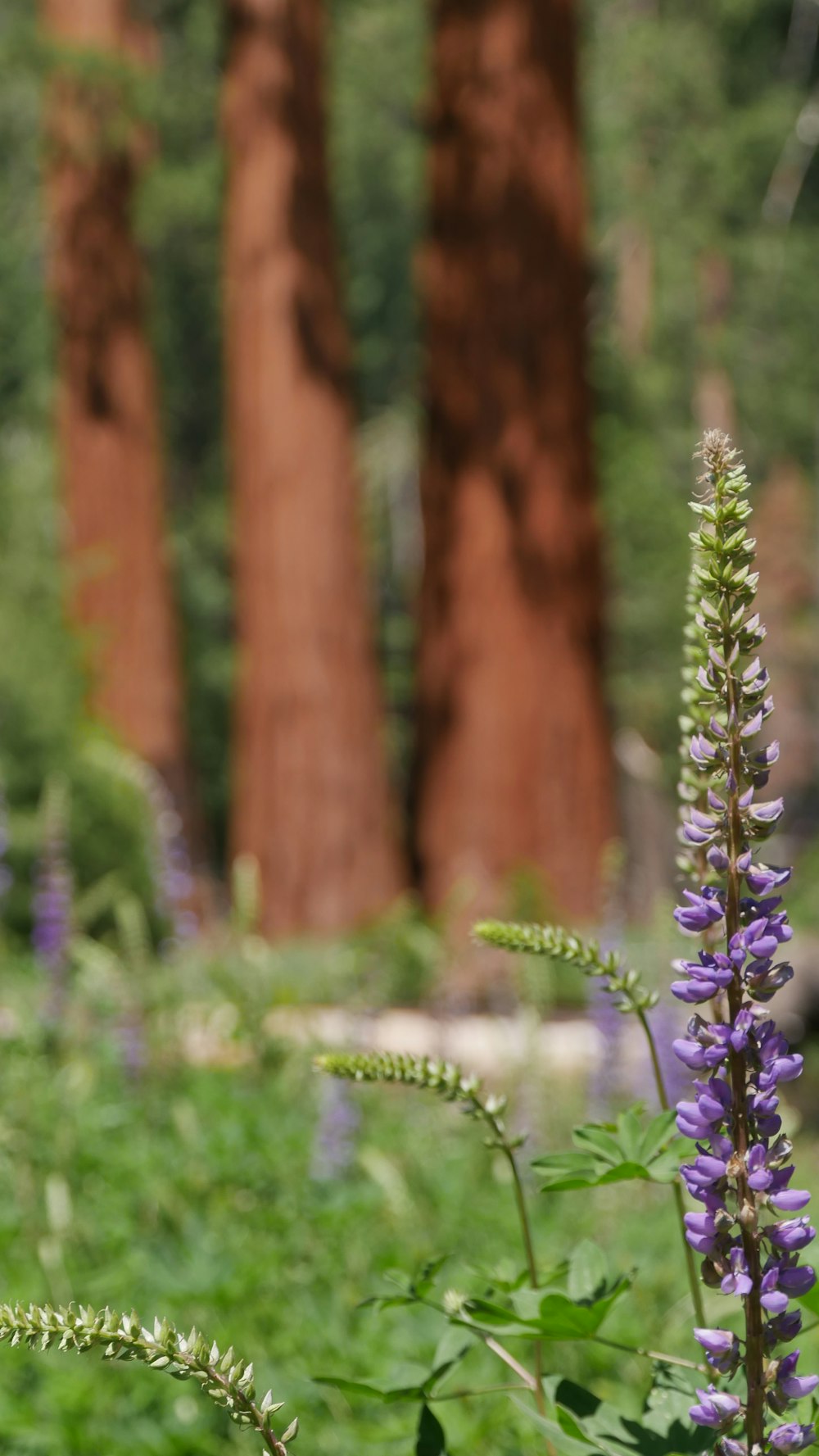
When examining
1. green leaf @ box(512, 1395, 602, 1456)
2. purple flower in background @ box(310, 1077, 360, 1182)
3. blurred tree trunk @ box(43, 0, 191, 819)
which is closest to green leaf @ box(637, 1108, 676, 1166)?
green leaf @ box(512, 1395, 602, 1456)

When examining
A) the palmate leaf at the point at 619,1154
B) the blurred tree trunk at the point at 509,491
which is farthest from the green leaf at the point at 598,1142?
the blurred tree trunk at the point at 509,491

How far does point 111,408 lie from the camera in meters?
15.6

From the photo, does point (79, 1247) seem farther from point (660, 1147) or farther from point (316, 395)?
point (316, 395)

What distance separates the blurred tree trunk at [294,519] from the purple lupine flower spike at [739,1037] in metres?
10.2

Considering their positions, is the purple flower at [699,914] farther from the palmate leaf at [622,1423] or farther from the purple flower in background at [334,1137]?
the purple flower in background at [334,1137]

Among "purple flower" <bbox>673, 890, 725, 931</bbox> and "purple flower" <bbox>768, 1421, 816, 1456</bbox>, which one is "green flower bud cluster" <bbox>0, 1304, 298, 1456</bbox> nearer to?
"purple flower" <bbox>768, 1421, 816, 1456</bbox>

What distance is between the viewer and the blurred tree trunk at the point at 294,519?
11.8m

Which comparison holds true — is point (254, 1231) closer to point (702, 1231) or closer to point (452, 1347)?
point (452, 1347)

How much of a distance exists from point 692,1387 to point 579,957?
489mm

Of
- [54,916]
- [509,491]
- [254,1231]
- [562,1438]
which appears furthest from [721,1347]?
[509,491]

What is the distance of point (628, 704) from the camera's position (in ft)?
63.6

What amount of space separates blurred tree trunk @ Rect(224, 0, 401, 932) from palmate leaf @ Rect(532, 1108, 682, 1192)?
32.2 ft

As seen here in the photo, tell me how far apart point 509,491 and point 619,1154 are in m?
8.77

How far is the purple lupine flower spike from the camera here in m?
1.45
